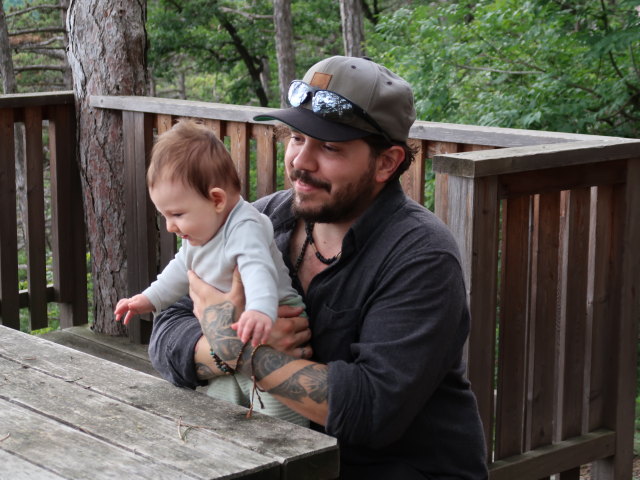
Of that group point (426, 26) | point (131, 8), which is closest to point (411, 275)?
point (131, 8)

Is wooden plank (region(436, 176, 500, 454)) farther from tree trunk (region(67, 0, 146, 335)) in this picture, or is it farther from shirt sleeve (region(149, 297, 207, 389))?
tree trunk (region(67, 0, 146, 335))

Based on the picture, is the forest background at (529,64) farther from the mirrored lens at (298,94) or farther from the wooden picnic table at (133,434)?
the wooden picnic table at (133,434)

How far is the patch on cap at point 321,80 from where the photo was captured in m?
2.22

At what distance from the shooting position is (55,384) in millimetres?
2033

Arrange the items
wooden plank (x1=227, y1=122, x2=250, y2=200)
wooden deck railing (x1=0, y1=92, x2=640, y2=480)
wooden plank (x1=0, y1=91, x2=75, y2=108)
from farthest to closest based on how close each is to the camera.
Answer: wooden plank (x1=0, y1=91, x2=75, y2=108)
wooden plank (x1=227, y1=122, x2=250, y2=200)
wooden deck railing (x1=0, y1=92, x2=640, y2=480)

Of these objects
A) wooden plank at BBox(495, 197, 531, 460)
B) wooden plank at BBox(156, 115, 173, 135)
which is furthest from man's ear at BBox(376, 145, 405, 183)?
wooden plank at BBox(156, 115, 173, 135)

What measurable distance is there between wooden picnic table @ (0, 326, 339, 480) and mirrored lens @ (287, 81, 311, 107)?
0.70m

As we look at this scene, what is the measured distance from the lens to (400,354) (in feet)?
6.54

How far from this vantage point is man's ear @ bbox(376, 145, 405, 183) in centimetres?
224

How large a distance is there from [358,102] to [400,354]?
565 millimetres

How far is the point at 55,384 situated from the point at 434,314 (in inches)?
31.3

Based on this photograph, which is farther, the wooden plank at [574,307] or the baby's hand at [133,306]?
the wooden plank at [574,307]

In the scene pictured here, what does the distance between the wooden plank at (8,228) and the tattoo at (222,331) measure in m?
2.83

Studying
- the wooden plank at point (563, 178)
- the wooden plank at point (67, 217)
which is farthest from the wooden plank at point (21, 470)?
the wooden plank at point (67, 217)
